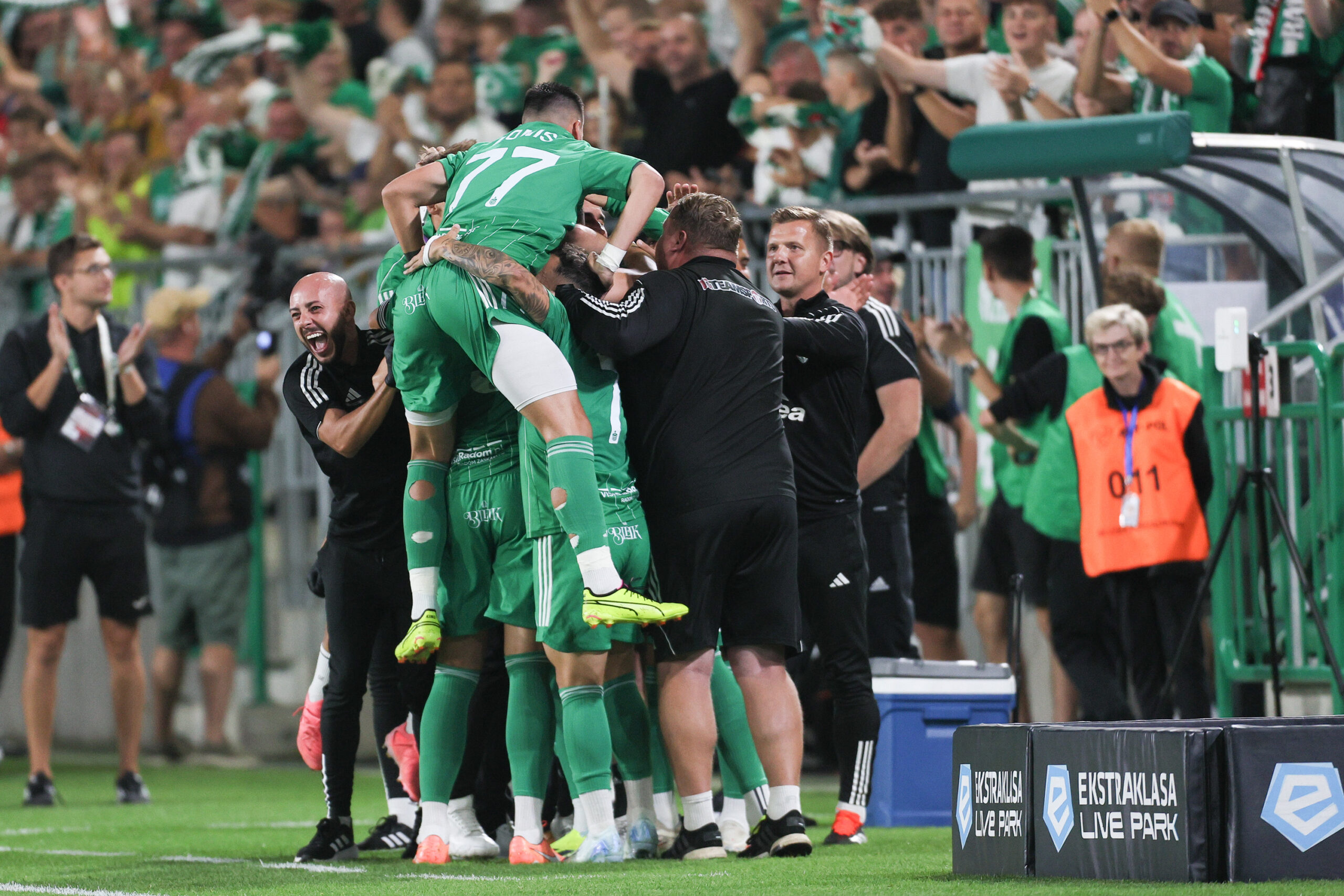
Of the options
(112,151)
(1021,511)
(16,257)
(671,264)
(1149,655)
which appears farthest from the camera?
(112,151)

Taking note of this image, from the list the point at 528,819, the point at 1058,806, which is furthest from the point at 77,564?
the point at 1058,806

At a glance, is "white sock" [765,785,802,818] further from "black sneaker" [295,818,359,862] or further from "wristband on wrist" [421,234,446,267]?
"wristband on wrist" [421,234,446,267]

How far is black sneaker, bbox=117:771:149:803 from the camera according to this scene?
9.29 metres

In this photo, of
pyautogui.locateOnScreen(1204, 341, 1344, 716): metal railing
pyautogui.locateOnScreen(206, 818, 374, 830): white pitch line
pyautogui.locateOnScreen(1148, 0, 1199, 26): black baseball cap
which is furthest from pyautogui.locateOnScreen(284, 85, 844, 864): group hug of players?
pyautogui.locateOnScreen(1148, 0, 1199, 26): black baseball cap

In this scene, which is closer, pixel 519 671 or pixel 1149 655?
pixel 519 671

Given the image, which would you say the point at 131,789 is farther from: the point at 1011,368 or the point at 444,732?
the point at 1011,368

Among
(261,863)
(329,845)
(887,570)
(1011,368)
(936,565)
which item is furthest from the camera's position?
(936,565)

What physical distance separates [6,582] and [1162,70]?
6.59m

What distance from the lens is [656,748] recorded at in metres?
6.42

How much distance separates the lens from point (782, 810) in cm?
602

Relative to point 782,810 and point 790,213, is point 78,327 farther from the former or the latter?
point 782,810

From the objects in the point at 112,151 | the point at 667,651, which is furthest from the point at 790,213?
the point at 112,151

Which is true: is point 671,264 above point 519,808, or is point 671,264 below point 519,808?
above

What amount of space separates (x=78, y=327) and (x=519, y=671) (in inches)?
167
